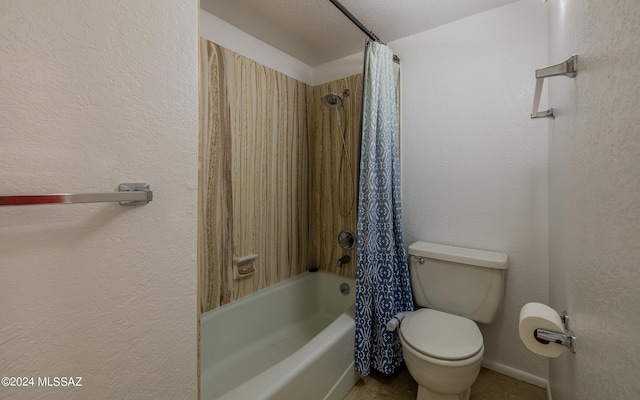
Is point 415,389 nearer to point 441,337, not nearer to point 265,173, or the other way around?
point 441,337

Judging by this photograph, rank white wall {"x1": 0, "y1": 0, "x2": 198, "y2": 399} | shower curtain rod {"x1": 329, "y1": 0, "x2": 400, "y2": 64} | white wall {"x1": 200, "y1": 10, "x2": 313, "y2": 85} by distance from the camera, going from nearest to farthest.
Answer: white wall {"x1": 0, "y1": 0, "x2": 198, "y2": 399} → shower curtain rod {"x1": 329, "y1": 0, "x2": 400, "y2": 64} → white wall {"x1": 200, "y1": 10, "x2": 313, "y2": 85}

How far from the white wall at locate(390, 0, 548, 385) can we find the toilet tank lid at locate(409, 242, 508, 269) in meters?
0.09

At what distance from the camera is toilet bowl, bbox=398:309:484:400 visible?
111 cm

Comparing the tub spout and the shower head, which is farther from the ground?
the shower head

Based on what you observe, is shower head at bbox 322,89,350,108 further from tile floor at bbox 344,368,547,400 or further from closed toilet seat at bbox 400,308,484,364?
tile floor at bbox 344,368,547,400

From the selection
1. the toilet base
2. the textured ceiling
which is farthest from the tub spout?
the textured ceiling

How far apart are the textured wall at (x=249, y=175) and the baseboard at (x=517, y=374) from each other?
4.69ft

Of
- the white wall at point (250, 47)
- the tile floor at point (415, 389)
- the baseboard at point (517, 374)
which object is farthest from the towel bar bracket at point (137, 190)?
the baseboard at point (517, 374)

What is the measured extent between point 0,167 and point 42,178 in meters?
0.05

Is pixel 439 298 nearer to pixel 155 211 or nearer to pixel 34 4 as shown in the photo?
pixel 155 211

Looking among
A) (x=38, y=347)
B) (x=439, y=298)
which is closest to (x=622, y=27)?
(x=38, y=347)

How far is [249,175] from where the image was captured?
176 centimetres

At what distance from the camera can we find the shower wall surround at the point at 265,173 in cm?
154

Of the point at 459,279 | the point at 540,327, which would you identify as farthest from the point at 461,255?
the point at 540,327
